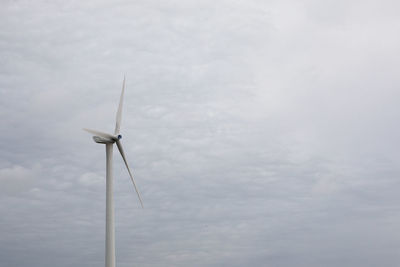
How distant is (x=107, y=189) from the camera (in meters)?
80.6

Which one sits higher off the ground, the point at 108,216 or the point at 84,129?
the point at 84,129

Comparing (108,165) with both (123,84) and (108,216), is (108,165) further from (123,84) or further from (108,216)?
(123,84)

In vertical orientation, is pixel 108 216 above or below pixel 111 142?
below

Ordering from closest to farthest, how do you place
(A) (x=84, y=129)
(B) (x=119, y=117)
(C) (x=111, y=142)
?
(A) (x=84, y=129)
(C) (x=111, y=142)
(B) (x=119, y=117)

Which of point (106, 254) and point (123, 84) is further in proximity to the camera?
point (123, 84)

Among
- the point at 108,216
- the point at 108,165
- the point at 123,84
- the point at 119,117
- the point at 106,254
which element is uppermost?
the point at 123,84

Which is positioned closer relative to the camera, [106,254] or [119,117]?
[106,254]

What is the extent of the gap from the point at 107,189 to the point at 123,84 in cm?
2257

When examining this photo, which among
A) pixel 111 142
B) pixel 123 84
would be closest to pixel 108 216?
pixel 111 142

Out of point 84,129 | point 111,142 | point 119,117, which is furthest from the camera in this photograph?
point 119,117

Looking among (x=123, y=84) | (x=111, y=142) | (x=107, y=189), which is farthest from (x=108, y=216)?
(x=123, y=84)

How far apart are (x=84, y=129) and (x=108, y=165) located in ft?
31.0

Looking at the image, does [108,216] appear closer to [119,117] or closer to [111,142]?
[111,142]

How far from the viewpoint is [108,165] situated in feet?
270
